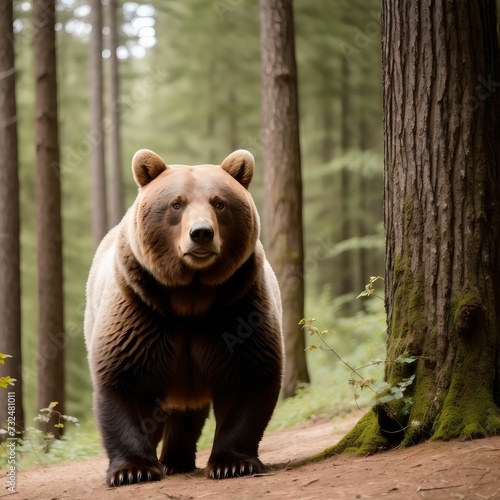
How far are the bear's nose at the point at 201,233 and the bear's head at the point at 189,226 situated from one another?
0.02 m

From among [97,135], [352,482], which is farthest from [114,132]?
[352,482]

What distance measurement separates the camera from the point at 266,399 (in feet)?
16.8

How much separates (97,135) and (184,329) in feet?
38.2

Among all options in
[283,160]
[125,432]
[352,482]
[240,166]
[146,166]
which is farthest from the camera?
[283,160]

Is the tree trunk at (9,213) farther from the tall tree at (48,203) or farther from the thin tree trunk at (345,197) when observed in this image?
the thin tree trunk at (345,197)

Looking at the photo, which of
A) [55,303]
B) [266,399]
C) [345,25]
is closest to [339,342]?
[345,25]

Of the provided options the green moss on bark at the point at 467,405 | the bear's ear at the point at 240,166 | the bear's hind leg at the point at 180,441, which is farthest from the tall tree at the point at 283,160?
the green moss on bark at the point at 467,405

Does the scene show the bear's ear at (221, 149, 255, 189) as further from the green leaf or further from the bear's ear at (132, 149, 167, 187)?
the green leaf

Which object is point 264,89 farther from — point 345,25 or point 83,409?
point 83,409

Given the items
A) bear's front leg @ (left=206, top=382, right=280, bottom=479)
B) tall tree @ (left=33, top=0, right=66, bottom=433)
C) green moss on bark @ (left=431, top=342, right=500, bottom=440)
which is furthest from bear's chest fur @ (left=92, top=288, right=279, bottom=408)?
tall tree @ (left=33, top=0, right=66, bottom=433)

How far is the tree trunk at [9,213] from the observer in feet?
30.3

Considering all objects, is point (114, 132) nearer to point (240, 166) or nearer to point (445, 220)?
point (240, 166)

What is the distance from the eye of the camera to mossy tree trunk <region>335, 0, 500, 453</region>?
4.64 m

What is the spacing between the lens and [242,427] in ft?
16.7
